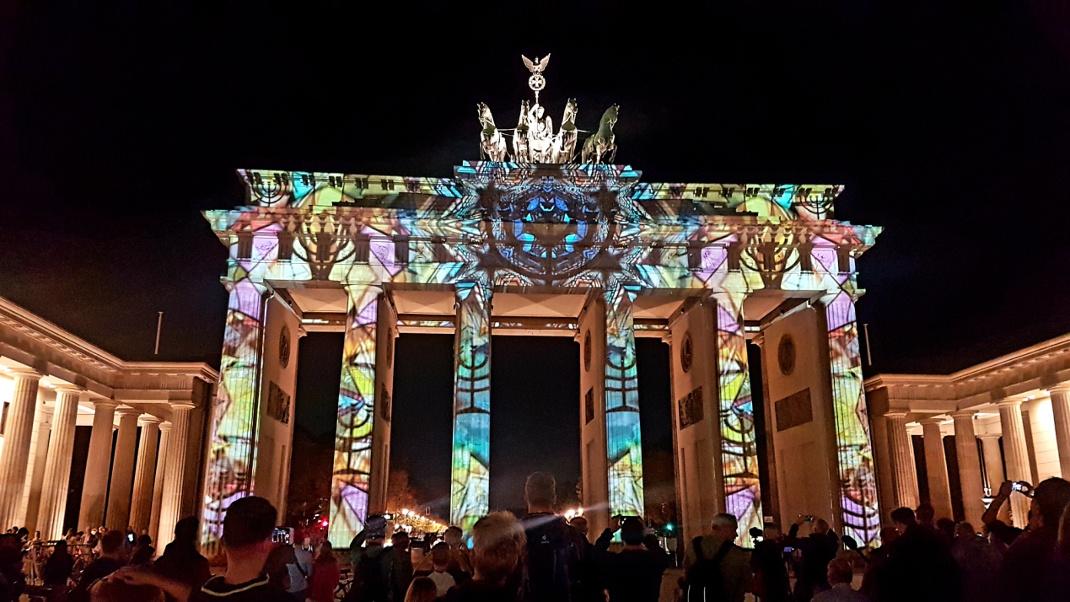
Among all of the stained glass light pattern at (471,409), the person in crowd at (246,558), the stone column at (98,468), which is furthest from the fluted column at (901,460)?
the person in crowd at (246,558)

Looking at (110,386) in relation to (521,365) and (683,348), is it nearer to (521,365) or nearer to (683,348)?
(521,365)

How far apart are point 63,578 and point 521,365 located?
34191 millimetres

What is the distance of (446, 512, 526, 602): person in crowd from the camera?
163 inches

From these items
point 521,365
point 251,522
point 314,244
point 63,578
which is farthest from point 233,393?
point 251,522

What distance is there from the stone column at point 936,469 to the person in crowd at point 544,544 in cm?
4200

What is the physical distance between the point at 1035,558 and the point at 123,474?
142ft

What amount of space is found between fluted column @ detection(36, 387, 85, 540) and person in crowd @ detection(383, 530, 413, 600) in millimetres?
32262

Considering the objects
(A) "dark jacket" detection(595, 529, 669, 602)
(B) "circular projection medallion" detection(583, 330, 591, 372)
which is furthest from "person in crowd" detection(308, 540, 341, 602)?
(B) "circular projection medallion" detection(583, 330, 591, 372)

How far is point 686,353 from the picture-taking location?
33969 mm

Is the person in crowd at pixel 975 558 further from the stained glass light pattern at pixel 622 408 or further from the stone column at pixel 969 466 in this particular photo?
the stone column at pixel 969 466

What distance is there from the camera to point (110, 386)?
39.9 meters

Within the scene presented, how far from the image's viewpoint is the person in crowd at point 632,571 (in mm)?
7723

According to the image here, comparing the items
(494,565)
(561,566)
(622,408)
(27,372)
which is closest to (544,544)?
(561,566)

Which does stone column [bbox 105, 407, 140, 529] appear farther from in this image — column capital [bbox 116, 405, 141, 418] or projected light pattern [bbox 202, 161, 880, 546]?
projected light pattern [bbox 202, 161, 880, 546]
